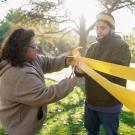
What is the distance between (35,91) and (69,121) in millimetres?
4563

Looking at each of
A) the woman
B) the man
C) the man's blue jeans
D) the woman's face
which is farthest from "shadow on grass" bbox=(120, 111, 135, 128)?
the woman's face

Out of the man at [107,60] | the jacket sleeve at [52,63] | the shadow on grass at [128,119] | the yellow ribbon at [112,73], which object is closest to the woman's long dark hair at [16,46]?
the jacket sleeve at [52,63]

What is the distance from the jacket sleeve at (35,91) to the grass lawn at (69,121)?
11.0ft

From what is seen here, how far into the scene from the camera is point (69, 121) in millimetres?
8281

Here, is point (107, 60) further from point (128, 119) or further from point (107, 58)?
point (128, 119)

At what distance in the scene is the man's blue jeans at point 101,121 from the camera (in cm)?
→ 498

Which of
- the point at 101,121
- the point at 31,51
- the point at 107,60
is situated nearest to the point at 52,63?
the point at 107,60

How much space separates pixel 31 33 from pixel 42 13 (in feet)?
55.3

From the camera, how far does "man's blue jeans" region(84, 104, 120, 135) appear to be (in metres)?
4.98

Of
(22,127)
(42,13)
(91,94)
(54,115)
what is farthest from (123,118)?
(42,13)

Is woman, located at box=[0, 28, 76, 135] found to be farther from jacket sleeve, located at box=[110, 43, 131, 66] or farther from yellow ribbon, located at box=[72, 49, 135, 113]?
jacket sleeve, located at box=[110, 43, 131, 66]

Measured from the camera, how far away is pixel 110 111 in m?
4.96

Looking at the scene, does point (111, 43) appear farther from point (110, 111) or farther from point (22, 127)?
point (22, 127)

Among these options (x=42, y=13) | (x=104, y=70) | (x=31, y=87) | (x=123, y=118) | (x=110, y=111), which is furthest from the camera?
(x=42, y=13)
